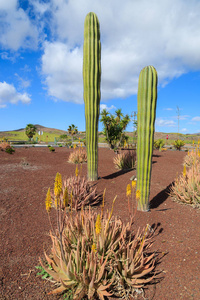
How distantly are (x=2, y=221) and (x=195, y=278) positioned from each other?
3802 mm

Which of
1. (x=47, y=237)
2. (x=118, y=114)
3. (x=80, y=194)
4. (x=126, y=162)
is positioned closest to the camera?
(x=47, y=237)

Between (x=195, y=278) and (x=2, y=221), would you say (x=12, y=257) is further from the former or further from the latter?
(x=195, y=278)

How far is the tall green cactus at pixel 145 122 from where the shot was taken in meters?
4.69

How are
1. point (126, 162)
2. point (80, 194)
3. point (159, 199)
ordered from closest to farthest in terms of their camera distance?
point (80, 194), point (159, 199), point (126, 162)

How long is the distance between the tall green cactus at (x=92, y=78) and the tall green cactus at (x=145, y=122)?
2319mm

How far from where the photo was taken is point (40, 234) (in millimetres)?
3781

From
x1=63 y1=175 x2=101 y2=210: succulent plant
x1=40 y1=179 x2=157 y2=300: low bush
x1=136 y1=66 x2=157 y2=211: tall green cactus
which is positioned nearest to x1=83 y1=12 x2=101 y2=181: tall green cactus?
x1=63 y1=175 x2=101 y2=210: succulent plant

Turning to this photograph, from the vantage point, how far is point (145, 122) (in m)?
4.72

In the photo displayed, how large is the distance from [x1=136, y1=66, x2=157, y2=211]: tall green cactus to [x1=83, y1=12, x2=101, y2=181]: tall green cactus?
91.3 inches

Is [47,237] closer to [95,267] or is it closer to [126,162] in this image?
[95,267]

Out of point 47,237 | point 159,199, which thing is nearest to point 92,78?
point 159,199

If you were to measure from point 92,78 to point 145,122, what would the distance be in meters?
3.01

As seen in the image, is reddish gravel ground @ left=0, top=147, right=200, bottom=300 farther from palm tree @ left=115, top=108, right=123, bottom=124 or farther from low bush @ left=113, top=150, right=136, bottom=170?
palm tree @ left=115, top=108, right=123, bottom=124

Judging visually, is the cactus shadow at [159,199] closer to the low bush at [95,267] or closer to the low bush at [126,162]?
the low bush at [95,267]
